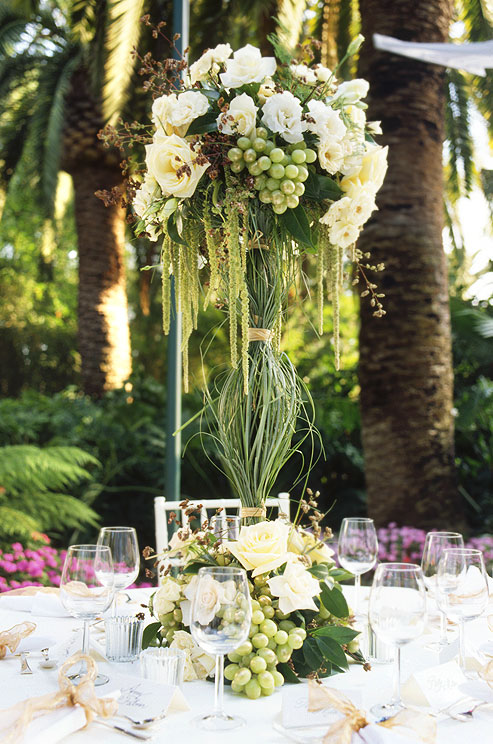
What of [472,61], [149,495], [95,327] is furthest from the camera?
[95,327]

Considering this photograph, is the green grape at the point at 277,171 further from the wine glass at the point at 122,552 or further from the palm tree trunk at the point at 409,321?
the palm tree trunk at the point at 409,321

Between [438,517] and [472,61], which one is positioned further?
[438,517]

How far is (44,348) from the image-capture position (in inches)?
734

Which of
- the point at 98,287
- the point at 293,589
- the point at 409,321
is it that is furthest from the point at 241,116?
the point at 98,287

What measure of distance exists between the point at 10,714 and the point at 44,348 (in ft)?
58.4

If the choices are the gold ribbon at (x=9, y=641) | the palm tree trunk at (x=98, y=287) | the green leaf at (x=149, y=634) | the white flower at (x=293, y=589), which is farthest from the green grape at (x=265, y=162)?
the palm tree trunk at (x=98, y=287)

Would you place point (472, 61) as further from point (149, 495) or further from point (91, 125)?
point (91, 125)

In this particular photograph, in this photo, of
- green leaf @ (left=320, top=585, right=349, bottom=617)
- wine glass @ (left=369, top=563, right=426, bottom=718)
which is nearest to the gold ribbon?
green leaf @ (left=320, top=585, right=349, bottom=617)

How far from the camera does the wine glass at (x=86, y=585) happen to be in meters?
1.76

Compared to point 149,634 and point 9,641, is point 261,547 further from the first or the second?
point 9,641

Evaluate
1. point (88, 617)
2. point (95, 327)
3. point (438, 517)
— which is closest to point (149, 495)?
point (95, 327)

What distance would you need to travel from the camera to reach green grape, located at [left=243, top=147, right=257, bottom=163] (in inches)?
76.2

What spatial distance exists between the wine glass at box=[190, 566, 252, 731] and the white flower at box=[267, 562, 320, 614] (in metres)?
0.31

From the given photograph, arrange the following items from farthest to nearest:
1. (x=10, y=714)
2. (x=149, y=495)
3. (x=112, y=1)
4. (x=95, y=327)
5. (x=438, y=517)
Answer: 1. (x=95, y=327)
2. (x=149, y=495)
3. (x=112, y=1)
4. (x=438, y=517)
5. (x=10, y=714)
